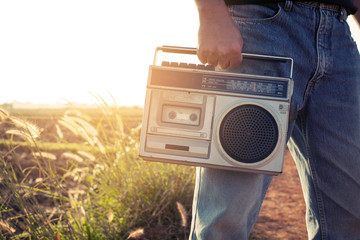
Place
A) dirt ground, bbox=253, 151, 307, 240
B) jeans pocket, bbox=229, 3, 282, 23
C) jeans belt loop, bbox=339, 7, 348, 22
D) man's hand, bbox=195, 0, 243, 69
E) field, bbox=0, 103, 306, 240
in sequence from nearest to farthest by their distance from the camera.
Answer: man's hand, bbox=195, 0, 243, 69 → jeans pocket, bbox=229, 3, 282, 23 → jeans belt loop, bbox=339, 7, 348, 22 → field, bbox=0, 103, 306, 240 → dirt ground, bbox=253, 151, 307, 240

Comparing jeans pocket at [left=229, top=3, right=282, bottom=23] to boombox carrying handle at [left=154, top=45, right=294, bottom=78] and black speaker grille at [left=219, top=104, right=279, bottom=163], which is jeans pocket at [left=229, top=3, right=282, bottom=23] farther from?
black speaker grille at [left=219, top=104, right=279, bottom=163]

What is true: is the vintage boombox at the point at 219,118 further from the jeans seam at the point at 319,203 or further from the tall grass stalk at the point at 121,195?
the tall grass stalk at the point at 121,195

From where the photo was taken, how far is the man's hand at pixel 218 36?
1004 mm

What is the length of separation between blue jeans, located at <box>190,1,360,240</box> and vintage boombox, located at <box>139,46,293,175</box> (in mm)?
66

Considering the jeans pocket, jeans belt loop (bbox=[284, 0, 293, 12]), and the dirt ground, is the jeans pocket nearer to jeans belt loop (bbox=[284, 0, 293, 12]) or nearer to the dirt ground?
jeans belt loop (bbox=[284, 0, 293, 12])

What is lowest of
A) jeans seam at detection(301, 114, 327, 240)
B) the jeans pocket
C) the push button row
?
jeans seam at detection(301, 114, 327, 240)

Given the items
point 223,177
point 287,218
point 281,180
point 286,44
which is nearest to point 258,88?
point 286,44

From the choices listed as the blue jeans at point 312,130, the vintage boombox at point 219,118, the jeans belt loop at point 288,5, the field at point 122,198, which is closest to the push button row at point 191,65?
the vintage boombox at point 219,118

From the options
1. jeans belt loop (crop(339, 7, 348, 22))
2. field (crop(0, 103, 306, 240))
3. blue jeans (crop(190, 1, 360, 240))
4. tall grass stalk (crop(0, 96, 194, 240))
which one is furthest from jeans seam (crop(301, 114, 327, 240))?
tall grass stalk (crop(0, 96, 194, 240))

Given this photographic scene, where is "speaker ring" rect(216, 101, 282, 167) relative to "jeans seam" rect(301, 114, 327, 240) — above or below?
above

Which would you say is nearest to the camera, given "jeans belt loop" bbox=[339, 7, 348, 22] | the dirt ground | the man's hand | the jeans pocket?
the man's hand

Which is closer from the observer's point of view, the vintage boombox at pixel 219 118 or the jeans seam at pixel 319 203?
the vintage boombox at pixel 219 118

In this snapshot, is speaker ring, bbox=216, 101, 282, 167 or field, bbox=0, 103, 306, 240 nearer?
speaker ring, bbox=216, 101, 282, 167

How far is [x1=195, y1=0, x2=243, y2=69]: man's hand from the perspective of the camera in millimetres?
1004
